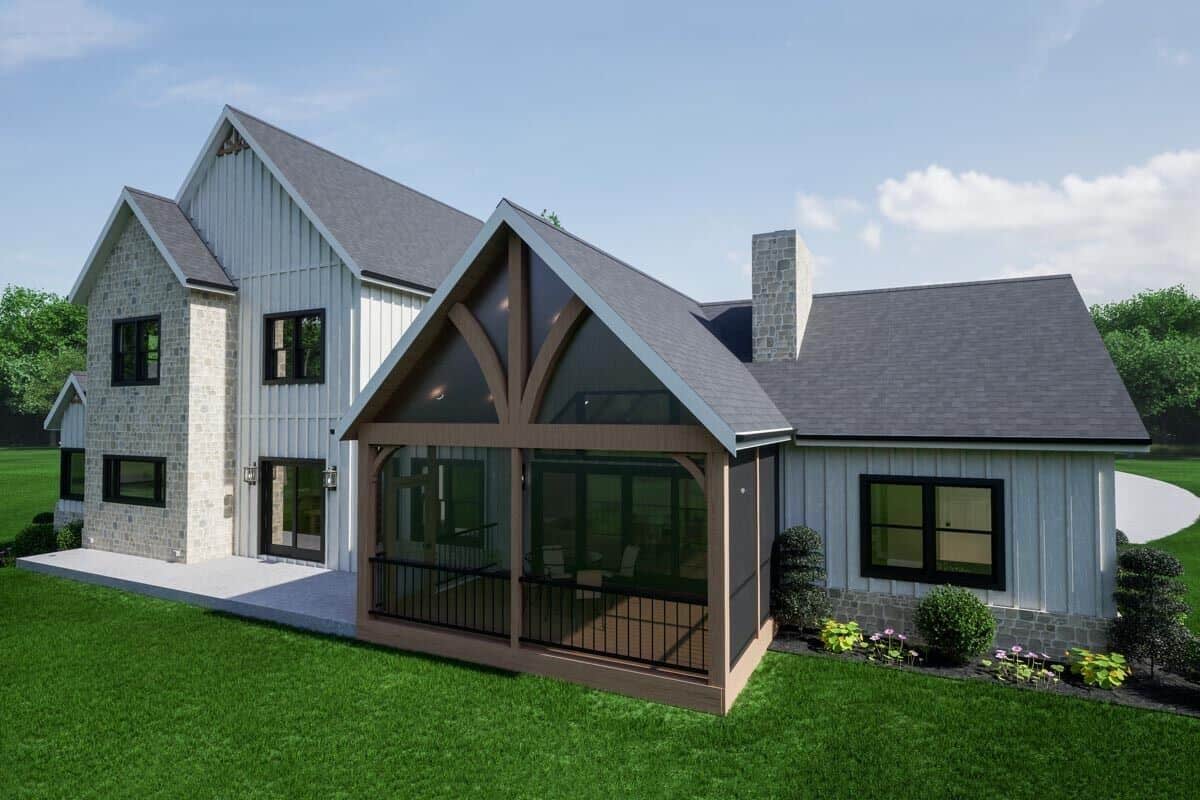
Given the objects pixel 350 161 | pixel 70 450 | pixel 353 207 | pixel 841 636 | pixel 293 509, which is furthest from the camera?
pixel 70 450

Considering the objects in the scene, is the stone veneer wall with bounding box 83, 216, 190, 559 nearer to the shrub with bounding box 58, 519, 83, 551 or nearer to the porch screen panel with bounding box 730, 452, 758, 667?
the shrub with bounding box 58, 519, 83, 551

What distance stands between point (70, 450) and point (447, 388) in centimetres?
1739

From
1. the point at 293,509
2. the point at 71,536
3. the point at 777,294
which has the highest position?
the point at 777,294

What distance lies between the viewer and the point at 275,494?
1658 centimetres

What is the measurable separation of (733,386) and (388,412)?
18.7 feet

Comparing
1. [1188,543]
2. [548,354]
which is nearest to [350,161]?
[548,354]

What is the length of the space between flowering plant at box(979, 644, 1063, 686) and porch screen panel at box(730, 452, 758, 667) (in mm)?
3526

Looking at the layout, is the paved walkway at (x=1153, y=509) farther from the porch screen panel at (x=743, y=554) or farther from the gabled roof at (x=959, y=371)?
the porch screen panel at (x=743, y=554)

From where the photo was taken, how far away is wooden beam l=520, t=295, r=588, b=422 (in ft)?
30.1

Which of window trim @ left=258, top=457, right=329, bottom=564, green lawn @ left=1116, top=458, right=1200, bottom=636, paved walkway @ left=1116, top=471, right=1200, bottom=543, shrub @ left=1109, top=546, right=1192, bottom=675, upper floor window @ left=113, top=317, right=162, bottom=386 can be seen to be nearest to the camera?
shrub @ left=1109, top=546, right=1192, bottom=675

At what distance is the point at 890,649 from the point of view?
10266 mm

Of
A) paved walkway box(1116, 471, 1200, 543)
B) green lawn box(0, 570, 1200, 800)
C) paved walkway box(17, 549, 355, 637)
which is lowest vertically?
green lawn box(0, 570, 1200, 800)

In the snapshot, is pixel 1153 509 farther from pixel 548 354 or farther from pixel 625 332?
pixel 548 354

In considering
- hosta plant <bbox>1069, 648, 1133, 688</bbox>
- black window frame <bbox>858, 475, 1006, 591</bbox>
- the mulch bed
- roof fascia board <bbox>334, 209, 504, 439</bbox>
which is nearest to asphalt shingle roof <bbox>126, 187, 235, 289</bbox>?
roof fascia board <bbox>334, 209, 504, 439</bbox>
